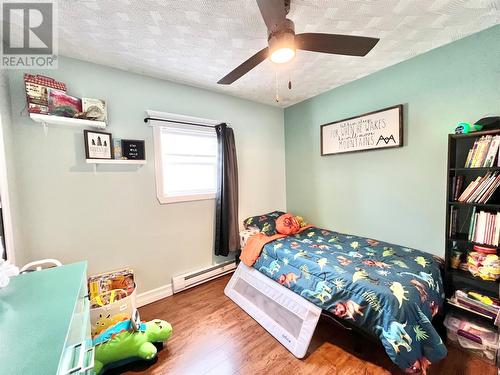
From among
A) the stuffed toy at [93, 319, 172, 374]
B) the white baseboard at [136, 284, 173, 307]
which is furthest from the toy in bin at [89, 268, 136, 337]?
the white baseboard at [136, 284, 173, 307]

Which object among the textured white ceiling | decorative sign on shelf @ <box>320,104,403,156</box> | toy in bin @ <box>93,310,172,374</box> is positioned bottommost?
toy in bin @ <box>93,310,172,374</box>

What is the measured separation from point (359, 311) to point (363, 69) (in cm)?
231

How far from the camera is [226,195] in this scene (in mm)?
2592

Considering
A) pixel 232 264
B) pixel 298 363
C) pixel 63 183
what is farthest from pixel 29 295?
pixel 232 264

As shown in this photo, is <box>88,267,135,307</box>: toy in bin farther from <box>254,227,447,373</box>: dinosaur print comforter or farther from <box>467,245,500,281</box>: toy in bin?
<box>467,245,500,281</box>: toy in bin

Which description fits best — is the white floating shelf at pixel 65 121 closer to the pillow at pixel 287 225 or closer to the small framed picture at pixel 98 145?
→ the small framed picture at pixel 98 145

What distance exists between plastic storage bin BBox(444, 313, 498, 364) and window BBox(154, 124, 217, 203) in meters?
2.56

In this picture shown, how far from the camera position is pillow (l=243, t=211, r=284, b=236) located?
2.61m

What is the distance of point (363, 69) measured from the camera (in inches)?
85.5

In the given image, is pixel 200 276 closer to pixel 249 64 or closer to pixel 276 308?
pixel 276 308

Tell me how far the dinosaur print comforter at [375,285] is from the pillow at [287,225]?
0.77 ft

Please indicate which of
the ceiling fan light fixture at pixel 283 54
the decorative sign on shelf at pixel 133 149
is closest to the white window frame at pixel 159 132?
the decorative sign on shelf at pixel 133 149

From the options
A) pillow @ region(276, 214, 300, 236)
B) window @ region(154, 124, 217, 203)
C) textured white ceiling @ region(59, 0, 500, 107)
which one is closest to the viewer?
textured white ceiling @ region(59, 0, 500, 107)

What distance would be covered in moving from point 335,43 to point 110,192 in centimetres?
227
